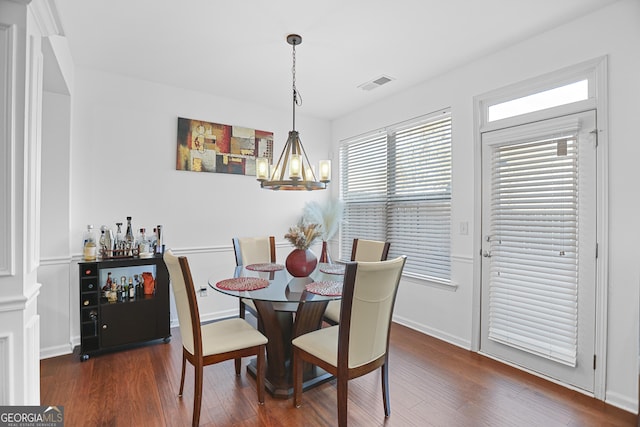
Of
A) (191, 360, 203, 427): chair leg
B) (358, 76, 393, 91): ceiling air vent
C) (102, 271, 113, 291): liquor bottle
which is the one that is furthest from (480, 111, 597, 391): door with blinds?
(102, 271, 113, 291): liquor bottle

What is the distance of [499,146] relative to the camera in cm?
286

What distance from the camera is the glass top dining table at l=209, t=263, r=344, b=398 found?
7.18 ft

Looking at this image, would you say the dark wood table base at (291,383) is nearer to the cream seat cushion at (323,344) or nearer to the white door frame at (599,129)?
the cream seat cushion at (323,344)

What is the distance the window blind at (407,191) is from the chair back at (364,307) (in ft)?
5.57

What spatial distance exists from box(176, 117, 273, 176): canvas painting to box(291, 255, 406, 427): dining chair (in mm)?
2656

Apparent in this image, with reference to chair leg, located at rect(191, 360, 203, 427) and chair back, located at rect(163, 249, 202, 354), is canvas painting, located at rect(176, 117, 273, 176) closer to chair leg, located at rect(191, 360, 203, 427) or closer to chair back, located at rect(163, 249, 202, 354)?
chair back, located at rect(163, 249, 202, 354)

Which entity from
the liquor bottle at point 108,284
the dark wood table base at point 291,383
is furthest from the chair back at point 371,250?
the liquor bottle at point 108,284

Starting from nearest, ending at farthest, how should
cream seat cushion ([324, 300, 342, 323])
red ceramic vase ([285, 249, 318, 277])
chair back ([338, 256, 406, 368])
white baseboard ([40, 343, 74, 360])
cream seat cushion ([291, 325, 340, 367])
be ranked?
1. chair back ([338, 256, 406, 368])
2. cream seat cushion ([291, 325, 340, 367])
3. red ceramic vase ([285, 249, 318, 277])
4. cream seat cushion ([324, 300, 342, 323])
5. white baseboard ([40, 343, 74, 360])

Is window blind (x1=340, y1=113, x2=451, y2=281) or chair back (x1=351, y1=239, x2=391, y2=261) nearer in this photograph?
chair back (x1=351, y1=239, x2=391, y2=261)

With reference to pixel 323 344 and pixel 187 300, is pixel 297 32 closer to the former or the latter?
pixel 187 300

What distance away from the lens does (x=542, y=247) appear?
8.41 ft

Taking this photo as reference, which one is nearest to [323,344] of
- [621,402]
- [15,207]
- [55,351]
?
[15,207]

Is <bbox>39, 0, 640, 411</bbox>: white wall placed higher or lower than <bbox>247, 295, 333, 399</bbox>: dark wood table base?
higher

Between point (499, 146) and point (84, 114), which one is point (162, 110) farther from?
point (499, 146)
